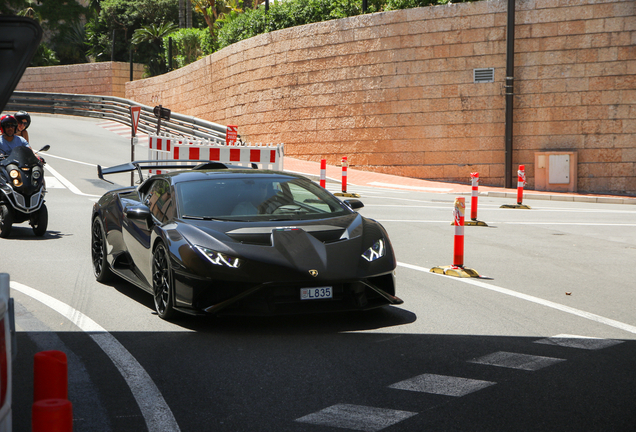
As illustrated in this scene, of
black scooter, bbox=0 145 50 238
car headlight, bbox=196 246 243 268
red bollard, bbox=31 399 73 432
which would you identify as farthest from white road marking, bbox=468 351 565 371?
black scooter, bbox=0 145 50 238

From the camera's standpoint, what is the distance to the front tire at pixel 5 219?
1075 cm

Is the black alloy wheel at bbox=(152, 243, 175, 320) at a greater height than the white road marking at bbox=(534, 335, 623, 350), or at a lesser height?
greater

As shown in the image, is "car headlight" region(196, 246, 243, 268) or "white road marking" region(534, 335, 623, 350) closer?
"white road marking" region(534, 335, 623, 350)

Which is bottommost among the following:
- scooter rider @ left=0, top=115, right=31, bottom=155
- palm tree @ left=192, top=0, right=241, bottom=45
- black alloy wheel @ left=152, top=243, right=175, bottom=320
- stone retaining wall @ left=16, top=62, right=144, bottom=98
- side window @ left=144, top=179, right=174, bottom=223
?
black alloy wheel @ left=152, top=243, right=175, bottom=320

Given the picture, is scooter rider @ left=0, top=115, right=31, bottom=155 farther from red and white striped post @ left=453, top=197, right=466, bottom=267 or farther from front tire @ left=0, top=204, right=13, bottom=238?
red and white striped post @ left=453, top=197, right=466, bottom=267

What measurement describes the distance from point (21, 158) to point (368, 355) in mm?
7317

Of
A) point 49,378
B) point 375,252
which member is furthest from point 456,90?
point 49,378

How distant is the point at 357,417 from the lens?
13.2 ft

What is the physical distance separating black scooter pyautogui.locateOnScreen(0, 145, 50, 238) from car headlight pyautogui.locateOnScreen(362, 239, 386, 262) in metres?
6.29

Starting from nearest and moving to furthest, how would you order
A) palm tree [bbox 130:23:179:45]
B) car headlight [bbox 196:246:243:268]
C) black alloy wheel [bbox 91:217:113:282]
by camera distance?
car headlight [bbox 196:246:243:268] < black alloy wheel [bbox 91:217:113:282] < palm tree [bbox 130:23:179:45]

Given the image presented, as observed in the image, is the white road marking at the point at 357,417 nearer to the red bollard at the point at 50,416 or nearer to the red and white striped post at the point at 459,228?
the red bollard at the point at 50,416

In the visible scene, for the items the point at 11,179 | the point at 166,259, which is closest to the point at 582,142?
the point at 11,179

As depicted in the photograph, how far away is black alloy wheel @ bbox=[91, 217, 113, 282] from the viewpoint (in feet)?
25.7

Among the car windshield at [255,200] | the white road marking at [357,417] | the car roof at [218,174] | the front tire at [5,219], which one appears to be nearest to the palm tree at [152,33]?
the front tire at [5,219]
